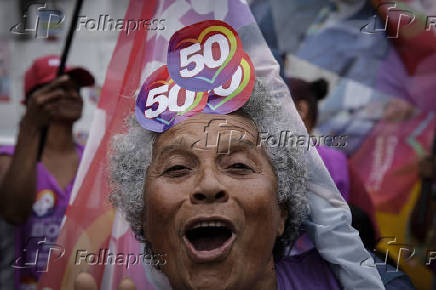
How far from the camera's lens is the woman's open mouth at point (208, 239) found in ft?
5.83

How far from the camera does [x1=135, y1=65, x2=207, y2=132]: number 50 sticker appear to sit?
2.00m

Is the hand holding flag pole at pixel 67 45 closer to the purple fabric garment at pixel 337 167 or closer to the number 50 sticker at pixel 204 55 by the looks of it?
the number 50 sticker at pixel 204 55

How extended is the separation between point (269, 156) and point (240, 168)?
0.50 feet

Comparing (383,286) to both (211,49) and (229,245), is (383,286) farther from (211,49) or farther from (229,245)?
(211,49)

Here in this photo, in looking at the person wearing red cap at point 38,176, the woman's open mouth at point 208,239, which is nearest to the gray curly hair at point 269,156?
the woman's open mouth at point 208,239

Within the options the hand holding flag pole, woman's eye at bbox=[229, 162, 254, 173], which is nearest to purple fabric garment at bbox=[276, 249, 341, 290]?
woman's eye at bbox=[229, 162, 254, 173]

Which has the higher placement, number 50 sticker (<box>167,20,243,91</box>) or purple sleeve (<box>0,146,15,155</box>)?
number 50 sticker (<box>167,20,243,91</box>)

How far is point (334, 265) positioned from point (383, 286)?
0.64 feet

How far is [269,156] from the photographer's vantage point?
2.04 metres

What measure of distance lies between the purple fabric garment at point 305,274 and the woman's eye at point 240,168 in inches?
17.9

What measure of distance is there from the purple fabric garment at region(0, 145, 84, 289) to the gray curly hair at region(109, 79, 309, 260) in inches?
39.3
